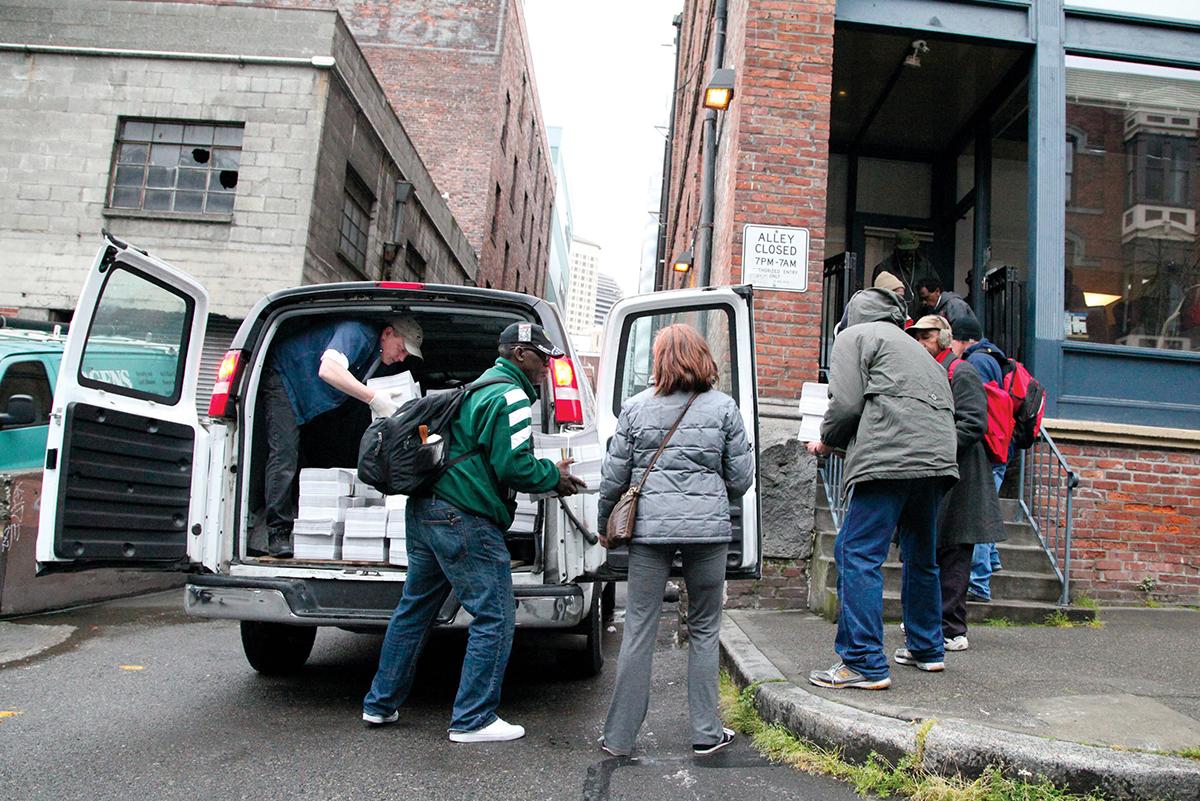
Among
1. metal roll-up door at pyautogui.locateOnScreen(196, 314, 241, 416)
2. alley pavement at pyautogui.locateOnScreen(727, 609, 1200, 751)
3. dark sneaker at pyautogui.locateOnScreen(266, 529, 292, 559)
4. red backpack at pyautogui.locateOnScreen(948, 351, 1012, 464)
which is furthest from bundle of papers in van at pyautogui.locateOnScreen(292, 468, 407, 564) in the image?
metal roll-up door at pyautogui.locateOnScreen(196, 314, 241, 416)

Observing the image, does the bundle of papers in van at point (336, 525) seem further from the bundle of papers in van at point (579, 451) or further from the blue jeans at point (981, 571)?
the blue jeans at point (981, 571)

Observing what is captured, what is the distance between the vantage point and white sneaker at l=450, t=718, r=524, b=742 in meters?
3.74

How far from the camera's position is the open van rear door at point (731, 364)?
14.4ft

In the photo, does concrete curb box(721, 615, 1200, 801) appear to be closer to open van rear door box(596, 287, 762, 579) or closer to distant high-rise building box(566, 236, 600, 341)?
open van rear door box(596, 287, 762, 579)

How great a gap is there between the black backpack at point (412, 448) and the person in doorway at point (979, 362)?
3.26 m

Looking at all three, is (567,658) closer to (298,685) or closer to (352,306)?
(298,685)

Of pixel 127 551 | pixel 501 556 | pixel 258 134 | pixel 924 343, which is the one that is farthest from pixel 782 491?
pixel 258 134

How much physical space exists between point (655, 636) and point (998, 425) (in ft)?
9.48

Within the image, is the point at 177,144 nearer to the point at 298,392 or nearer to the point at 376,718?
the point at 298,392

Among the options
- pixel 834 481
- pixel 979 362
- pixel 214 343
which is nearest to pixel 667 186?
pixel 214 343

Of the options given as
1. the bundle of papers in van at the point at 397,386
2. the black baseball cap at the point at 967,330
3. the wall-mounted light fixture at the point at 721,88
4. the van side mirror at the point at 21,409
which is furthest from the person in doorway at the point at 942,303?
the van side mirror at the point at 21,409

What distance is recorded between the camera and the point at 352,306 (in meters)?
4.66

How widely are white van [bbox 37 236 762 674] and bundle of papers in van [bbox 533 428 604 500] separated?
17 cm

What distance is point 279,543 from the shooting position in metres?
4.88
